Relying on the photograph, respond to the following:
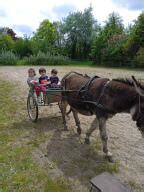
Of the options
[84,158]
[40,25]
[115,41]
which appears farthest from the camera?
[40,25]

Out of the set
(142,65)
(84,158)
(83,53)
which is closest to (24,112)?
(84,158)

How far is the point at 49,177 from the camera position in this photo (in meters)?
4.51

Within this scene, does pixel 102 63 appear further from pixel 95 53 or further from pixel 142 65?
pixel 142 65

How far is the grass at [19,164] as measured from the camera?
4238 mm

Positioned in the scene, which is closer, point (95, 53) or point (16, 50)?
point (95, 53)

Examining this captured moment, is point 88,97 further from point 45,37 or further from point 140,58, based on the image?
point 45,37

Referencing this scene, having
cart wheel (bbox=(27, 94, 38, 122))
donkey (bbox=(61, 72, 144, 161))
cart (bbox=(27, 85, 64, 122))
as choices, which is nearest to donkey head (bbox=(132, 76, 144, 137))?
donkey (bbox=(61, 72, 144, 161))

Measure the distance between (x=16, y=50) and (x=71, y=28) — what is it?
10.7 metres

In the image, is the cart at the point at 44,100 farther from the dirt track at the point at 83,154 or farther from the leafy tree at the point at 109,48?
the leafy tree at the point at 109,48

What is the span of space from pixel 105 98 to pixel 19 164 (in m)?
1.92

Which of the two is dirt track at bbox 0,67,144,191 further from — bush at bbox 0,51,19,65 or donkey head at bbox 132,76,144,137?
bush at bbox 0,51,19,65

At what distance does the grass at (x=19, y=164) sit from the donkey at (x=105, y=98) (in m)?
1.22

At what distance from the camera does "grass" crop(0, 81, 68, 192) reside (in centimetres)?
424

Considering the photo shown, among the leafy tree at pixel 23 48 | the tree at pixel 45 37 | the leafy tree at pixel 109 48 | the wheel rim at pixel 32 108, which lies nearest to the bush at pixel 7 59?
the leafy tree at pixel 109 48
